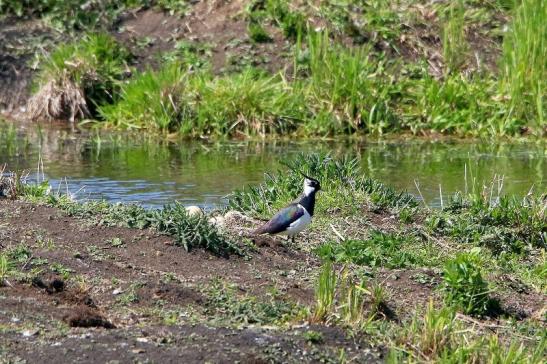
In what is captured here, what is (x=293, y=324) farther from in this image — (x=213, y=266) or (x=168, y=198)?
(x=168, y=198)

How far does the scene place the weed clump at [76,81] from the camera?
14.6m

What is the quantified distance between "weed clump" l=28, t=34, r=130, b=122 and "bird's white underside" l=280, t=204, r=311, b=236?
279 inches

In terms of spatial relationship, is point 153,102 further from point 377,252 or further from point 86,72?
point 377,252

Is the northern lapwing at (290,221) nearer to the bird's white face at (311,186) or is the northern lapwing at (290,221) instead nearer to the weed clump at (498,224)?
the bird's white face at (311,186)

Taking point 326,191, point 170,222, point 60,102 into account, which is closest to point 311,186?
point 326,191

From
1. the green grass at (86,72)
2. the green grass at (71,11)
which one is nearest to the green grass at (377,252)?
the green grass at (86,72)

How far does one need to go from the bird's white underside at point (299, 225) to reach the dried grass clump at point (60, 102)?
23.4ft

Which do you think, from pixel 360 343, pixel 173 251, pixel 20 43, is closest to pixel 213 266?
pixel 173 251

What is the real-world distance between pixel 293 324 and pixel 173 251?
1250 mm

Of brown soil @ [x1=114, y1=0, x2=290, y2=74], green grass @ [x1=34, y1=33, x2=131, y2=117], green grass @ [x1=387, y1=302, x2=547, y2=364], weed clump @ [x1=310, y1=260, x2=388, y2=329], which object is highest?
brown soil @ [x1=114, y1=0, x2=290, y2=74]

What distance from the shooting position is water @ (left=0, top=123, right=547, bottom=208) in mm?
11195

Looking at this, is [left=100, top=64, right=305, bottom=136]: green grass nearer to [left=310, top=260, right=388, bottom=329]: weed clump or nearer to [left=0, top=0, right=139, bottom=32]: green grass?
[left=0, top=0, right=139, bottom=32]: green grass

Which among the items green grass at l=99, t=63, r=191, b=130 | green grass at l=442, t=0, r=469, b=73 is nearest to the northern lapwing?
green grass at l=99, t=63, r=191, b=130

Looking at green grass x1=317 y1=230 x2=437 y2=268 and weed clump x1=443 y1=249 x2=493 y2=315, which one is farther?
green grass x1=317 y1=230 x2=437 y2=268
